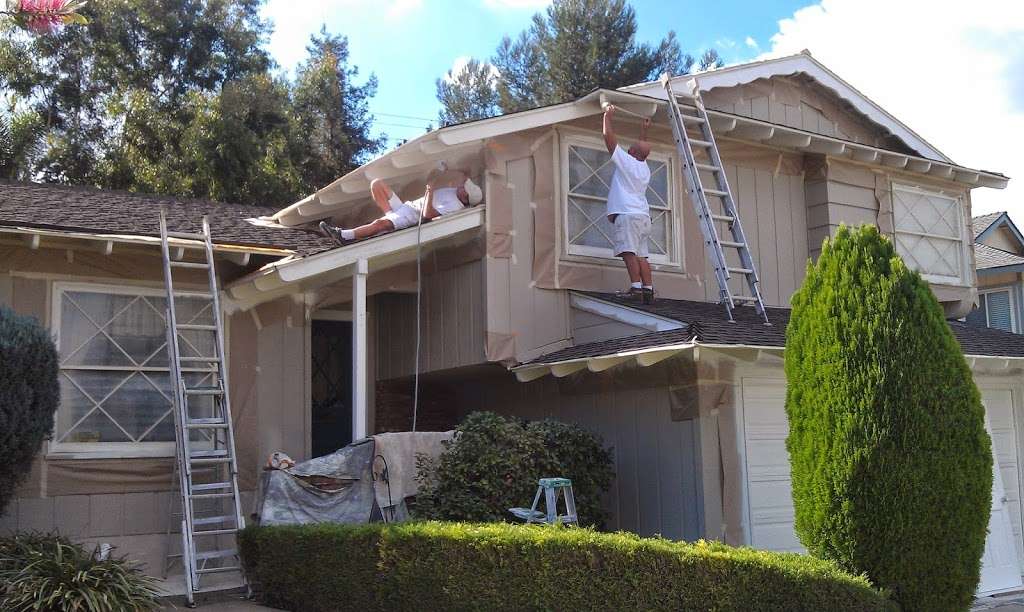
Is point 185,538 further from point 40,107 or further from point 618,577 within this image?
point 40,107

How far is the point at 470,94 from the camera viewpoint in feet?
116

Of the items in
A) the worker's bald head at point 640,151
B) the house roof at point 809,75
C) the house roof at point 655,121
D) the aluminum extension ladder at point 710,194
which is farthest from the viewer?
the house roof at point 809,75

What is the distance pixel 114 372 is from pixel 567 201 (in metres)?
4.92

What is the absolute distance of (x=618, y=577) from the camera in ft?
20.8

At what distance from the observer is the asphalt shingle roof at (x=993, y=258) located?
2067 cm

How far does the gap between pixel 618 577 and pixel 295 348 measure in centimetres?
523

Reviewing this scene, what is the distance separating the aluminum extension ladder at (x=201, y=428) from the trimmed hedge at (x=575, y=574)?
5.53 ft

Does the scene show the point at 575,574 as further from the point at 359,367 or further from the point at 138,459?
the point at 138,459

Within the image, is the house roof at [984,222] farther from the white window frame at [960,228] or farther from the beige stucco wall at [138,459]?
the beige stucco wall at [138,459]

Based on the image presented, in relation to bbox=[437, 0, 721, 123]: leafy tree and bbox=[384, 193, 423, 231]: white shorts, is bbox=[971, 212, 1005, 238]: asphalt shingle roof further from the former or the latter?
bbox=[384, 193, 423, 231]: white shorts

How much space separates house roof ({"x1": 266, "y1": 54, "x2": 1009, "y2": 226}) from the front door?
1460mm

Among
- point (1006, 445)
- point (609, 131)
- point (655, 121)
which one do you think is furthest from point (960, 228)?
point (609, 131)

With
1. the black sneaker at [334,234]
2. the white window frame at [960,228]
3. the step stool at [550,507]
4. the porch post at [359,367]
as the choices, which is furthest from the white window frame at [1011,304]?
the porch post at [359,367]

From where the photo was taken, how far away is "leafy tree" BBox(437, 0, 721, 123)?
107ft
